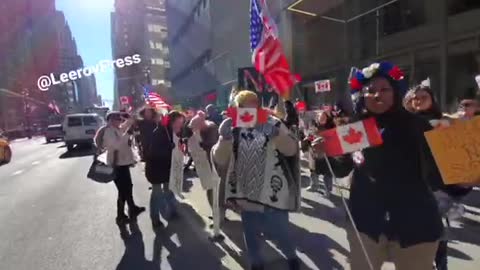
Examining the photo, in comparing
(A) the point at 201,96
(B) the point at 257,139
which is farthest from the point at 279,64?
(A) the point at 201,96

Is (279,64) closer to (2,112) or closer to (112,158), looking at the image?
(112,158)

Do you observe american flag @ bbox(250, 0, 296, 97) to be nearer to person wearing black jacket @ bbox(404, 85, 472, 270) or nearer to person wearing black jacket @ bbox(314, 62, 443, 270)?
person wearing black jacket @ bbox(404, 85, 472, 270)

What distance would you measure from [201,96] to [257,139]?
48.1 metres

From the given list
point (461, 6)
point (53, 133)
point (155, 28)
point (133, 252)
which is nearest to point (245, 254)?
point (133, 252)

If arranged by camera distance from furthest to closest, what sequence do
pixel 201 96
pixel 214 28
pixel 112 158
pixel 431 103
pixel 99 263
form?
pixel 201 96, pixel 214 28, pixel 112 158, pixel 99 263, pixel 431 103

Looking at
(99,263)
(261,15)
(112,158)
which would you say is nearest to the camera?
(261,15)

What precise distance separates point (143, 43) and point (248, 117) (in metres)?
119

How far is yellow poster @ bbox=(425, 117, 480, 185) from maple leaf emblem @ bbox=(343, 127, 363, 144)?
0.37 meters

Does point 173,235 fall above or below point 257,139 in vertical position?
below

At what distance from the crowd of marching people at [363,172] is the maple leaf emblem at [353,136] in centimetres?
9

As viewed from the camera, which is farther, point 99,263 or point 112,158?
point 112,158

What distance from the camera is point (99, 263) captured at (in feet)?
17.6

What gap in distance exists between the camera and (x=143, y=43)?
118375 millimetres

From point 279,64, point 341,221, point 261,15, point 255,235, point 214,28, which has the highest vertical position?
point 214,28
